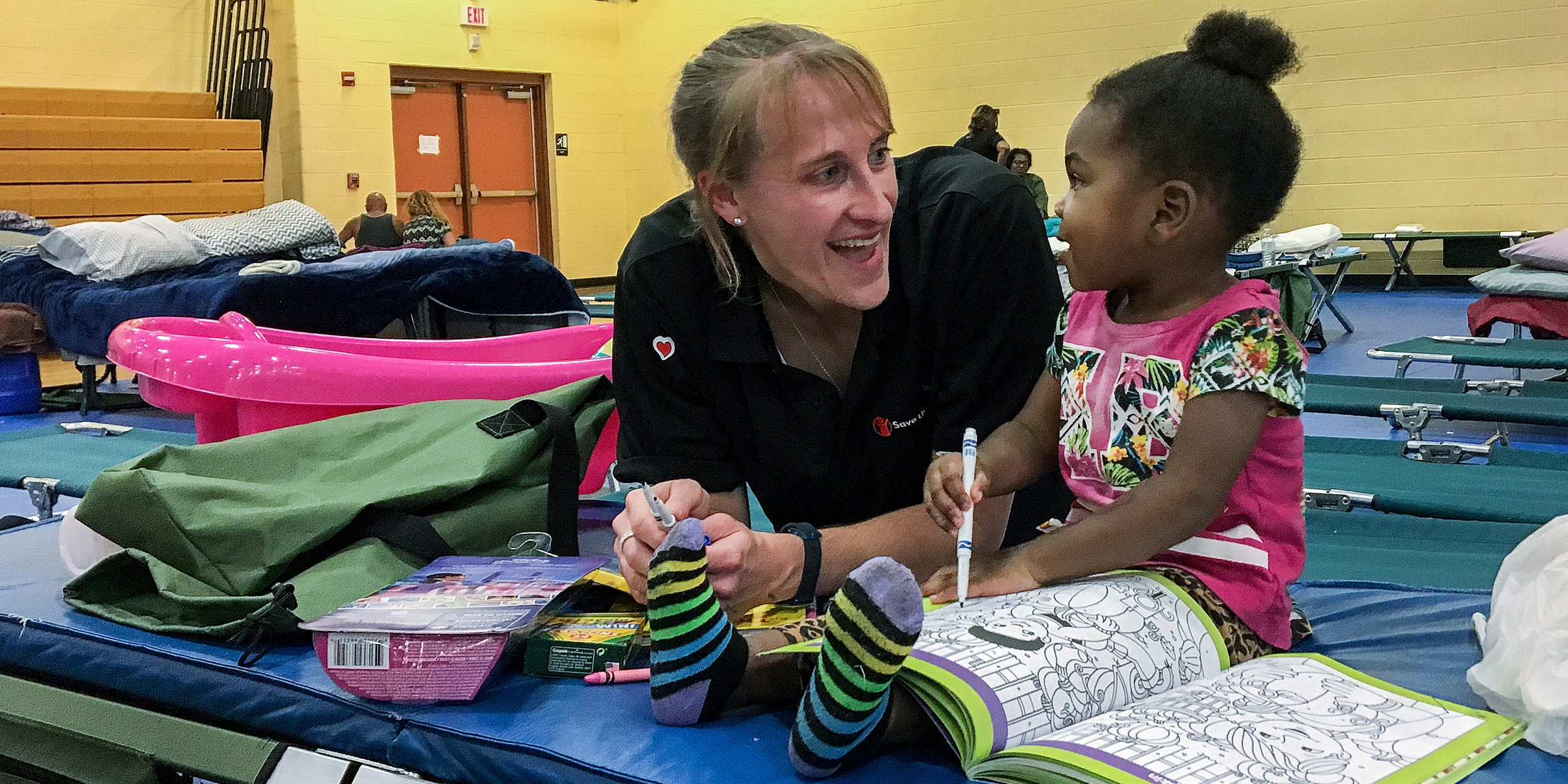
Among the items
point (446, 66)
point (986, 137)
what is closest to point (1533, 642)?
point (986, 137)

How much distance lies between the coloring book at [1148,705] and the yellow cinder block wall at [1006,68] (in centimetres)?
825

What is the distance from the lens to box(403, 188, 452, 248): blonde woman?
A: 7.59 metres

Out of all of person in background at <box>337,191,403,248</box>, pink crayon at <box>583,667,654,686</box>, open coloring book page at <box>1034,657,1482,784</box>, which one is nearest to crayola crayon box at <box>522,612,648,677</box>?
pink crayon at <box>583,667,654,686</box>

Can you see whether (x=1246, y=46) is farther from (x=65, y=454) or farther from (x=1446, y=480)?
(x=65, y=454)

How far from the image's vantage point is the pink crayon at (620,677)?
4.38 feet

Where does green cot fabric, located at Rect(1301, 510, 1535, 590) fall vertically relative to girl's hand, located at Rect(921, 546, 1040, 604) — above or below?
below

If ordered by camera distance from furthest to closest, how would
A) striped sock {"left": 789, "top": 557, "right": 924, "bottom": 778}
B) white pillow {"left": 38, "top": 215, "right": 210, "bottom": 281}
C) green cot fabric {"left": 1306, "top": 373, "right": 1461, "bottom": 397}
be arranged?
white pillow {"left": 38, "top": 215, "right": 210, "bottom": 281} < green cot fabric {"left": 1306, "top": 373, "right": 1461, "bottom": 397} < striped sock {"left": 789, "top": 557, "right": 924, "bottom": 778}

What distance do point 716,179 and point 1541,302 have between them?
15.0 feet

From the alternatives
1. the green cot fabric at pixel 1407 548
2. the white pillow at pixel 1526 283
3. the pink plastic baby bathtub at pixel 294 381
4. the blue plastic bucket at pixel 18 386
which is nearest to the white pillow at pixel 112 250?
the blue plastic bucket at pixel 18 386

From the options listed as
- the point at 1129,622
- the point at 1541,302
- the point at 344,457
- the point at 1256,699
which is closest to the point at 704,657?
the point at 1129,622

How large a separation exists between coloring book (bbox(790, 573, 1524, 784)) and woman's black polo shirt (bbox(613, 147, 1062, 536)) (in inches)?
12.3

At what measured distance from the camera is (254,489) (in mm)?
1671

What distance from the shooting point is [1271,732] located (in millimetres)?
1062

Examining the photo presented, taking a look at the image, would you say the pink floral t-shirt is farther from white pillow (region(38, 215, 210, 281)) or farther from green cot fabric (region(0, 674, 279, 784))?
white pillow (region(38, 215, 210, 281))
